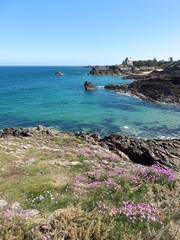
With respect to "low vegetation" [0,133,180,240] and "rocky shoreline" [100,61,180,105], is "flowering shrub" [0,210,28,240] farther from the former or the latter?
"rocky shoreline" [100,61,180,105]

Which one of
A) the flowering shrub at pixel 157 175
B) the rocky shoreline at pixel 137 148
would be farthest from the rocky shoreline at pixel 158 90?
the flowering shrub at pixel 157 175

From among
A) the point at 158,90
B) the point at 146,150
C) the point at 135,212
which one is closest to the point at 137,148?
the point at 146,150

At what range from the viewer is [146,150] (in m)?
20.5

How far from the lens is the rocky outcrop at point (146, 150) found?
62.1ft

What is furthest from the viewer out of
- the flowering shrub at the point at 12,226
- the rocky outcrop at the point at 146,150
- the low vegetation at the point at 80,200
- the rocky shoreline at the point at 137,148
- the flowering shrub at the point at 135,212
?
the rocky shoreline at the point at 137,148

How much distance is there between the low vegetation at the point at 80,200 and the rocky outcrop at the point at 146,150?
4.82 meters

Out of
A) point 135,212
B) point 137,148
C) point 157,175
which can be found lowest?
point 137,148

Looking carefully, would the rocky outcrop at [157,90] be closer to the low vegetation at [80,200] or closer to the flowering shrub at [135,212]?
the low vegetation at [80,200]

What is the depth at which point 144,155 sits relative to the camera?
19.8m

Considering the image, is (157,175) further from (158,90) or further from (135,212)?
(158,90)

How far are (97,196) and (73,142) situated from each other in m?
13.2

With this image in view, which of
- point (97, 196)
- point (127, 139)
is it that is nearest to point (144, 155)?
point (127, 139)

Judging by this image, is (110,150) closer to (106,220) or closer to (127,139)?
(127,139)

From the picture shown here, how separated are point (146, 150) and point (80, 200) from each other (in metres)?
13.6
